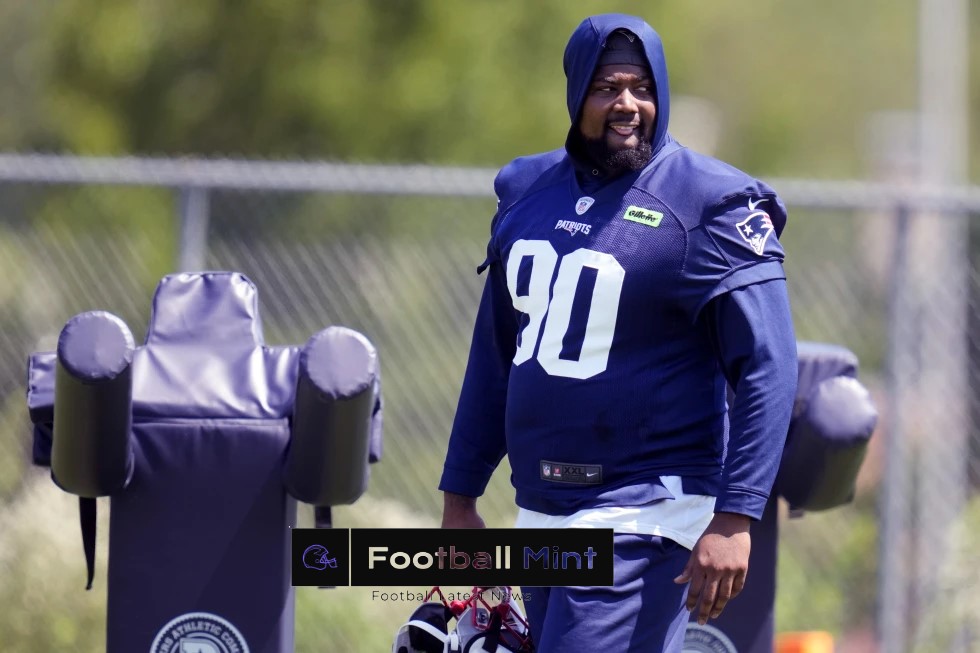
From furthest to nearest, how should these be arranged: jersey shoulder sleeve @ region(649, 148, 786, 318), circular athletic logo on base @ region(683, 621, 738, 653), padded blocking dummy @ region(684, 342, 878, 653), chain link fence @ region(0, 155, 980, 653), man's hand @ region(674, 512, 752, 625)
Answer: chain link fence @ region(0, 155, 980, 653)
circular athletic logo on base @ region(683, 621, 738, 653)
padded blocking dummy @ region(684, 342, 878, 653)
jersey shoulder sleeve @ region(649, 148, 786, 318)
man's hand @ region(674, 512, 752, 625)

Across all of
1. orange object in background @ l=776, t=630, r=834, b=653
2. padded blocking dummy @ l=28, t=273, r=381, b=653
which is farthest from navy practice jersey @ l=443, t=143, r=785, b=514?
orange object in background @ l=776, t=630, r=834, b=653

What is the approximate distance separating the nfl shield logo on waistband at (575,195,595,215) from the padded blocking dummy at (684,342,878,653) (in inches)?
41.8

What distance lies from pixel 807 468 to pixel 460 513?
1050 millimetres

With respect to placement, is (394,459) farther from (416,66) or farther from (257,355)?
(416,66)

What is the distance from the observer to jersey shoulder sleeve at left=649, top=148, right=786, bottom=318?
10.3ft

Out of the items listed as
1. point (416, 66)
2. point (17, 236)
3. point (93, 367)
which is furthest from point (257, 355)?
point (416, 66)

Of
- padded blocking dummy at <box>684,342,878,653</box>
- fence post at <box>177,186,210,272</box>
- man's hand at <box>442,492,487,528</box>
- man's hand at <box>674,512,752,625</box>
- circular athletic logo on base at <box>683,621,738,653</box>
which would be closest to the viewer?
Answer: man's hand at <box>674,512,752,625</box>

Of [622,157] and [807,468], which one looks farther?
[807,468]

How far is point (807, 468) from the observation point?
13.1ft

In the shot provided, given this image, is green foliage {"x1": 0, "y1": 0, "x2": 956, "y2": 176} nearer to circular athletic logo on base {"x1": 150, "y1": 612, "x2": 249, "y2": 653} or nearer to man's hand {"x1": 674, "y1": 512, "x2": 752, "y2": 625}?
circular athletic logo on base {"x1": 150, "y1": 612, "x2": 249, "y2": 653}

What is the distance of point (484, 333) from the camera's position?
368cm

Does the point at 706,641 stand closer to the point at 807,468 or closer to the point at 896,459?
the point at 807,468

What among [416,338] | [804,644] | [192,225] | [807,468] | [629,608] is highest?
[192,225]

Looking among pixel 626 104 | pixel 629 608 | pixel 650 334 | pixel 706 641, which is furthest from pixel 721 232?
pixel 706 641
